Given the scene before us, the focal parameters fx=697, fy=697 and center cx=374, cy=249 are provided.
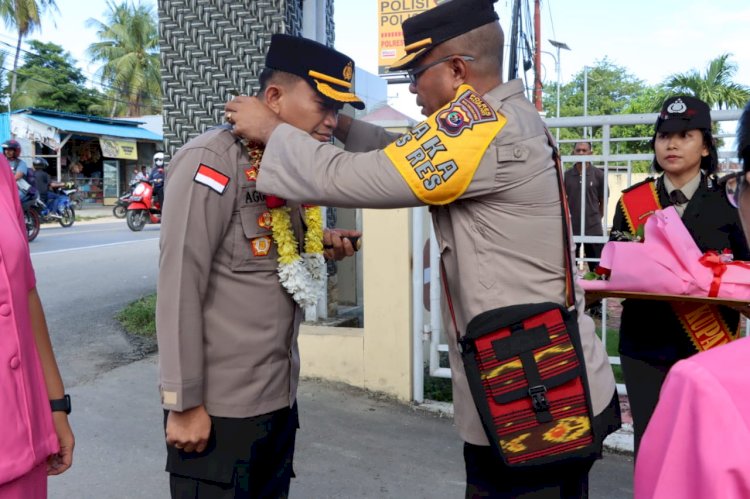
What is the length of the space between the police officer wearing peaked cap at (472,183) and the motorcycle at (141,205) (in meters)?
16.7

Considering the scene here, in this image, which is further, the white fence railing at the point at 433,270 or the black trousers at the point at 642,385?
the white fence railing at the point at 433,270

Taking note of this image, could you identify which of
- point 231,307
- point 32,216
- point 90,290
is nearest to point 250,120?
point 231,307

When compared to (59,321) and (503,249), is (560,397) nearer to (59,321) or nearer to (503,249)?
(503,249)

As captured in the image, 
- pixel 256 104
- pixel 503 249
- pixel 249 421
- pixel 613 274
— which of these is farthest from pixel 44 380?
pixel 613 274

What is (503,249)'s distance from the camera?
179 cm

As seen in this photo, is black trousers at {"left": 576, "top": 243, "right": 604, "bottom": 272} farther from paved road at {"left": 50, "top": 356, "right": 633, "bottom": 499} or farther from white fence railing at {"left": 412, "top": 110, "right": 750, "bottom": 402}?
paved road at {"left": 50, "top": 356, "right": 633, "bottom": 499}

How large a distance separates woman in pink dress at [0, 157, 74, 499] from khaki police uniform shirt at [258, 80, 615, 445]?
62cm

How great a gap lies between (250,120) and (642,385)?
2068 mm

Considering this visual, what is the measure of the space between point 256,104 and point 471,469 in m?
1.21

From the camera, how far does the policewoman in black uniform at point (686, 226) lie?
2.91 meters

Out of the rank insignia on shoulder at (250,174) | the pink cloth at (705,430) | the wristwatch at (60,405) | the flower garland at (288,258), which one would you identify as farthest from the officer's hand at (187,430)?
the pink cloth at (705,430)

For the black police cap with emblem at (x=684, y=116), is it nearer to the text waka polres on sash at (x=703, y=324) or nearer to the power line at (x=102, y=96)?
the text waka polres on sash at (x=703, y=324)

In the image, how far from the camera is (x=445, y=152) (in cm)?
169

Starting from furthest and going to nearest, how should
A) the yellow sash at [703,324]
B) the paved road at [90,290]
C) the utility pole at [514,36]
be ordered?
the utility pole at [514,36] → the paved road at [90,290] → the yellow sash at [703,324]
